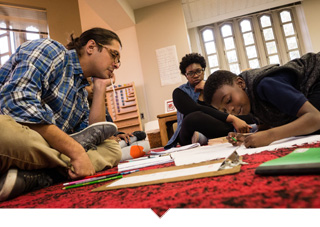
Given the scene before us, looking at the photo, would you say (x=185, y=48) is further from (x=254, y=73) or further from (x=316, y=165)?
(x=316, y=165)

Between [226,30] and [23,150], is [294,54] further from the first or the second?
[23,150]

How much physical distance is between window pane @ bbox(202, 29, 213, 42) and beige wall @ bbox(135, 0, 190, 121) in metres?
3.32

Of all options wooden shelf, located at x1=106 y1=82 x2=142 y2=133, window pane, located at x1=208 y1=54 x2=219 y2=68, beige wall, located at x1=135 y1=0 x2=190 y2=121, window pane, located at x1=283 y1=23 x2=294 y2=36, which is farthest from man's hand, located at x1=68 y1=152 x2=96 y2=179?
window pane, located at x1=283 y1=23 x2=294 y2=36

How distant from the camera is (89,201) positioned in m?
0.62

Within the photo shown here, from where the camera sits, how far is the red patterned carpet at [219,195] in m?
0.39

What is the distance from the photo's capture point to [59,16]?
3.78 metres

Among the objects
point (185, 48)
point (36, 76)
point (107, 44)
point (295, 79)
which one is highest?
point (185, 48)

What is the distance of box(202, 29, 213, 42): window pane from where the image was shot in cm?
776

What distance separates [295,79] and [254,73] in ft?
0.63

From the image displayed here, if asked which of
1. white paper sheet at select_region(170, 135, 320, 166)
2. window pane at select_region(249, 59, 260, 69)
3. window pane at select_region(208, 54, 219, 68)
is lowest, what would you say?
white paper sheet at select_region(170, 135, 320, 166)

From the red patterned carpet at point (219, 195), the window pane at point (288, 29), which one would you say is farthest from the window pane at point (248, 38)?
the red patterned carpet at point (219, 195)

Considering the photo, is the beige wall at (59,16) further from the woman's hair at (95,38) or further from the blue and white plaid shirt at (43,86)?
the blue and white plaid shirt at (43,86)

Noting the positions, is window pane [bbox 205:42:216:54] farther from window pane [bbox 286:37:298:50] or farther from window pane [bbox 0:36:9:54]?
window pane [bbox 0:36:9:54]

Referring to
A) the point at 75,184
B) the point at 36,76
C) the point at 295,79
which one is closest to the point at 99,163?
the point at 75,184
